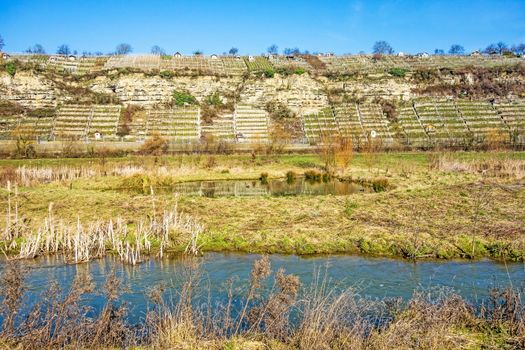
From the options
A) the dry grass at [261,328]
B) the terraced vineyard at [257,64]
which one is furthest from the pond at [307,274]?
the terraced vineyard at [257,64]

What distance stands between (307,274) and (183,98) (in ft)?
201

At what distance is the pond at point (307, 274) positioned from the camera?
38.5 ft

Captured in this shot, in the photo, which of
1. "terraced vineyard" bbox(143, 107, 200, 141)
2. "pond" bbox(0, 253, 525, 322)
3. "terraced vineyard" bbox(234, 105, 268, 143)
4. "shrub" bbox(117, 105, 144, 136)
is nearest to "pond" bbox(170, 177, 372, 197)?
"pond" bbox(0, 253, 525, 322)

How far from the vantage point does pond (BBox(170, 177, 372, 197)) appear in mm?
26948

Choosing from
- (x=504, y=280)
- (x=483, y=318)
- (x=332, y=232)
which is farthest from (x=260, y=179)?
(x=483, y=318)

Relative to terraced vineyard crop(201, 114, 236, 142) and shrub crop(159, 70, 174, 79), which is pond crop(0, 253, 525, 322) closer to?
terraced vineyard crop(201, 114, 236, 142)

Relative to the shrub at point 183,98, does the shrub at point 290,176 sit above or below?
below

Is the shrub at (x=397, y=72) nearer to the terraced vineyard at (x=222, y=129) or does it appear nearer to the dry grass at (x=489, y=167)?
the terraced vineyard at (x=222, y=129)

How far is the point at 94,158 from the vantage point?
1676 inches

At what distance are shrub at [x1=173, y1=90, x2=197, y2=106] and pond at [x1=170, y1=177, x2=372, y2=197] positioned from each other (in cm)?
4099

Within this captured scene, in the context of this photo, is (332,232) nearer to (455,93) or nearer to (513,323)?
(513,323)

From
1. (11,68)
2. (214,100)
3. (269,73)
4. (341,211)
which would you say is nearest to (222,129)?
(214,100)

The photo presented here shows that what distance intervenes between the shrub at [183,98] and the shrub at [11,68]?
2322 centimetres

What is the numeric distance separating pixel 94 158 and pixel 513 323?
1550 inches
